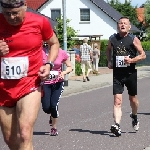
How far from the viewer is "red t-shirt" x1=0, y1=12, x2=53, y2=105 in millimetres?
5977

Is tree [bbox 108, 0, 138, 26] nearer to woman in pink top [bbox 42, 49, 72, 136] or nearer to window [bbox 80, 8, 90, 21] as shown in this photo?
window [bbox 80, 8, 90, 21]

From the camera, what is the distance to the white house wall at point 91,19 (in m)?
57.1

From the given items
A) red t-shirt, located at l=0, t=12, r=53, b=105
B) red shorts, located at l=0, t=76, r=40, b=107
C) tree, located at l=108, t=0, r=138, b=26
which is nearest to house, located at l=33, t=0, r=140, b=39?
tree, located at l=108, t=0, r=138, b=26

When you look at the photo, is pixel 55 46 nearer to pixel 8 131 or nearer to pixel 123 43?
pixel 8 131

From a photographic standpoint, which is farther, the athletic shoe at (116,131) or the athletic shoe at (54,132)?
the athletic shoe at (54,132)

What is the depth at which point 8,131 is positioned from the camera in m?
6.14

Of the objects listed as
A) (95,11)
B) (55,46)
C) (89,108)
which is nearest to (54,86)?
(55,46)

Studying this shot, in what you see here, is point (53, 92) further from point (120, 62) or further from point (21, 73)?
point (21, 73)

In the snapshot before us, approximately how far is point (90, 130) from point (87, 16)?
4725 centimetres

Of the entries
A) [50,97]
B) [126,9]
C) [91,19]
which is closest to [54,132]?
[50,97]

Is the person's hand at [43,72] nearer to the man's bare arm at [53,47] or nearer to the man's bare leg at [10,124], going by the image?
the man's bare arm at [53,47]

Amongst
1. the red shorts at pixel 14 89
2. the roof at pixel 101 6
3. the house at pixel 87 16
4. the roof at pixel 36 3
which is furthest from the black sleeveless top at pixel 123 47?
the roof at pixel 36 3

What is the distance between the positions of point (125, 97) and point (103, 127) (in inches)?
285

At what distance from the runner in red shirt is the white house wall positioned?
168 feet
